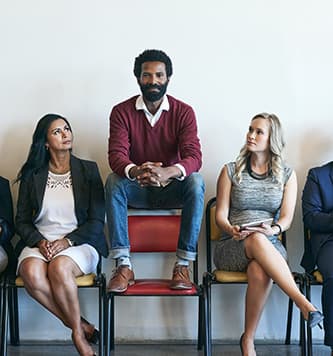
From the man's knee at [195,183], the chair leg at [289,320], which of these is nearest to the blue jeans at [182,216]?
the man's knee at [195,183]

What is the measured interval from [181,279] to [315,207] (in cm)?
91

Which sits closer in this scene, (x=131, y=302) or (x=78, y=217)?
(x=78, y=217)

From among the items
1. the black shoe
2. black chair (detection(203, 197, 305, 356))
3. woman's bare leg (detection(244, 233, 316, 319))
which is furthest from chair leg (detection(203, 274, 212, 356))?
the black shoe

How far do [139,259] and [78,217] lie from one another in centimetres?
54

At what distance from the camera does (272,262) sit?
3.09 metres

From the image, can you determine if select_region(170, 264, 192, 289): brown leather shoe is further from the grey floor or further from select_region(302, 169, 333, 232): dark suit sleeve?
select_region(302, 169, 333, 232): dark suit sleeve

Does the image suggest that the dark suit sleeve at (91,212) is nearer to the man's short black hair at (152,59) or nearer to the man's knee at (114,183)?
the man's knee at (114,183)

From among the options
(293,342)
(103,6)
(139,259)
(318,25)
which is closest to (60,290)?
(139,259)

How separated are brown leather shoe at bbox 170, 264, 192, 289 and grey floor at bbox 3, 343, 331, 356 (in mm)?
588

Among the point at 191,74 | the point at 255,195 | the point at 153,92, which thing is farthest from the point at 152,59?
the point at 255,195

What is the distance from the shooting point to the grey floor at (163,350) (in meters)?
3.55

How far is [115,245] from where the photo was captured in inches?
128

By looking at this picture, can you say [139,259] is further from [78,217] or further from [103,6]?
[103,6]

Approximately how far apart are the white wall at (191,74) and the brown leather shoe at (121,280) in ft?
1.92
